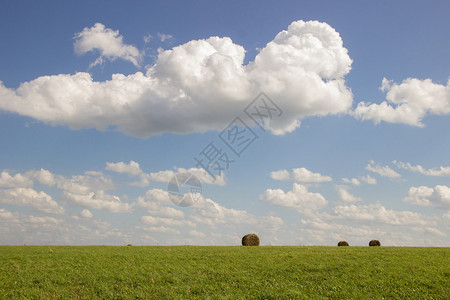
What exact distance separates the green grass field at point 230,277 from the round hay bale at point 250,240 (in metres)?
17.1

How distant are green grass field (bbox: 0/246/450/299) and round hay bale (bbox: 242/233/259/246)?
17082 millimetres

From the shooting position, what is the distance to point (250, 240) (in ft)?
139

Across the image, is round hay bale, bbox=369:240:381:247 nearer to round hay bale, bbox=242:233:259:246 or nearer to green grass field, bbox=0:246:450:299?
round hay bale, bbox=242:233:259:246

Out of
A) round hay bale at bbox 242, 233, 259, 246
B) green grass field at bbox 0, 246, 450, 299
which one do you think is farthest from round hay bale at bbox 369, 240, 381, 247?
green grass field at bbox 0, 246, 450, 299

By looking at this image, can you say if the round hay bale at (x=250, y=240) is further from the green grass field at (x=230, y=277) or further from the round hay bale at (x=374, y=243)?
Result: the round hay bale at (x=374, y=243)

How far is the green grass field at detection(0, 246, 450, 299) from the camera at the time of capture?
16172mm

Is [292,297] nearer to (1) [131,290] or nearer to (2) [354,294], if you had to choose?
(2) [354,294]

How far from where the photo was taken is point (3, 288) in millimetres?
17859

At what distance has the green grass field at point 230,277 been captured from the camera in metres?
16.2

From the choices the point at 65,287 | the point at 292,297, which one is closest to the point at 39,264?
the point at 65,287

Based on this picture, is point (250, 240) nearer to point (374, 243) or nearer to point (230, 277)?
point (374, 243)

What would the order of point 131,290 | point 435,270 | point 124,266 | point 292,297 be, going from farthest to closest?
point 124,266 < point 435,270 < point 131,290 < point 292,297

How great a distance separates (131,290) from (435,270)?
675 inches

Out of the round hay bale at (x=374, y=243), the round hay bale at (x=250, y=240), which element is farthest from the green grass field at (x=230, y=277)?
the round hay bale at (x=374, y=243)
